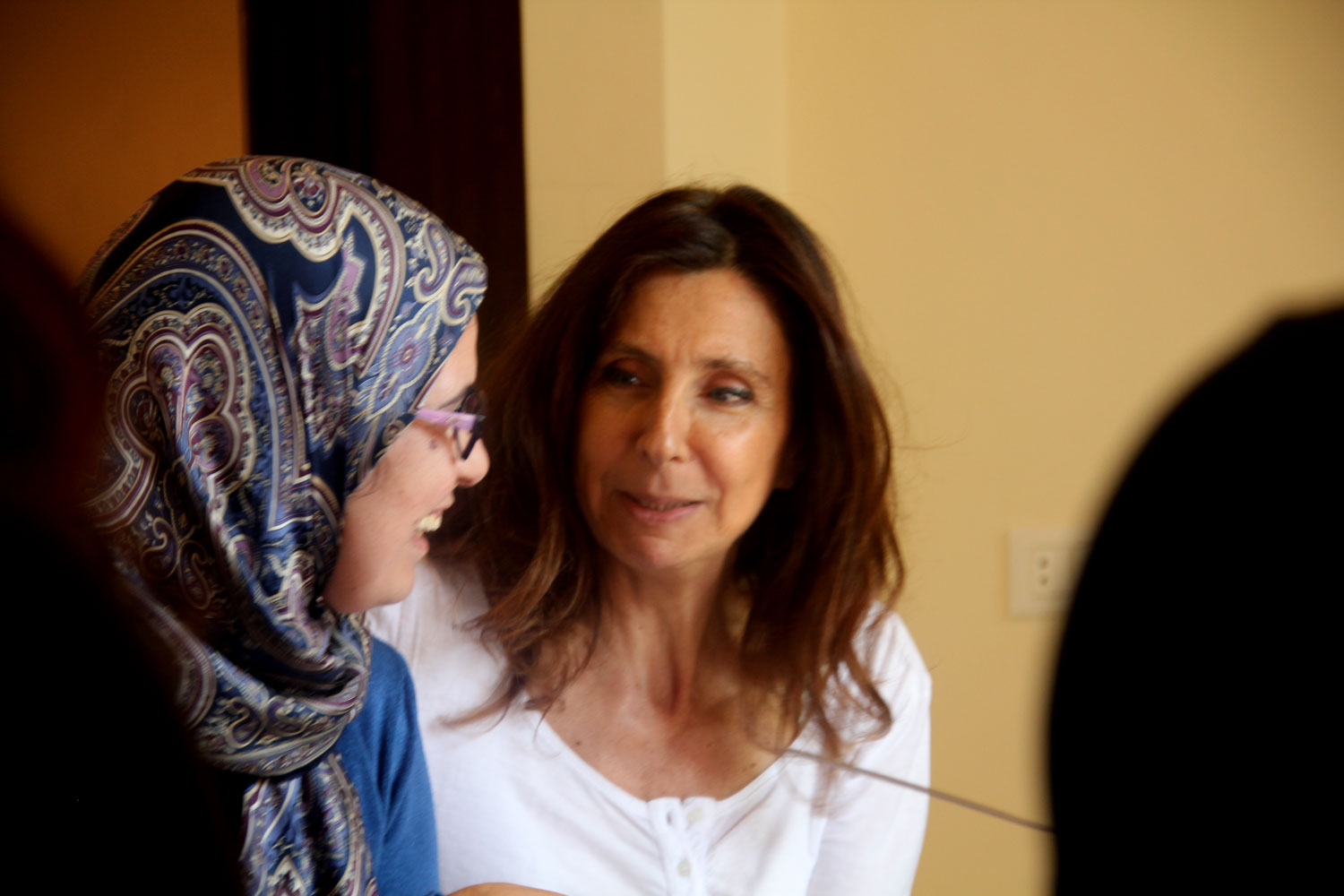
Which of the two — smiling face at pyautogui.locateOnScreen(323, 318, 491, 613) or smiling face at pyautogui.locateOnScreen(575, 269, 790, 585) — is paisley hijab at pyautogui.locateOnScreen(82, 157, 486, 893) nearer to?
smiling face at pyautogui.locateOnScreen(323, 318, 491, 613)

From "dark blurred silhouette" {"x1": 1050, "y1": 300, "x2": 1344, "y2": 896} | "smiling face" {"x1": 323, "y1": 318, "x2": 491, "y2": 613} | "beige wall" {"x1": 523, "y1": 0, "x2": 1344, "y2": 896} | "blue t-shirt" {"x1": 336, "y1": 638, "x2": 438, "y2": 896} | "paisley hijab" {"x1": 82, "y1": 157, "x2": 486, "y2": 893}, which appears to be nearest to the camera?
"dark blurred silhouette" {"x1": 1050, "y1": 300, "x2": 1344, "y2": 896}

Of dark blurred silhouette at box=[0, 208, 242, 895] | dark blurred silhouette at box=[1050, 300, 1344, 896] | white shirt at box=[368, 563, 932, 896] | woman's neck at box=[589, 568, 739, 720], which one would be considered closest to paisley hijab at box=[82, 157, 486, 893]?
white shirt at box=[368, 563, 932, 896]

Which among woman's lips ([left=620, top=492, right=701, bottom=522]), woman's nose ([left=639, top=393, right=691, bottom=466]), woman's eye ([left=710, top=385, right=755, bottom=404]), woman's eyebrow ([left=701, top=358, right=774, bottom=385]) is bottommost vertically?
woman's lips ([left=620, top=492, right=701, bottom=522])

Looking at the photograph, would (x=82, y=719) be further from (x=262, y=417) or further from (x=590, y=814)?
(x=590, y=814)

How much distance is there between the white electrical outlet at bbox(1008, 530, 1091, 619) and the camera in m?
1.92

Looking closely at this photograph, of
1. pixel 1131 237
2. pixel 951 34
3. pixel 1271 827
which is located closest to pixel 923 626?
pixel 1131 237

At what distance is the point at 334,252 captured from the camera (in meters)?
0.95

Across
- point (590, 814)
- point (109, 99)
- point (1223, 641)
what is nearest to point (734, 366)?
point (590, 814)

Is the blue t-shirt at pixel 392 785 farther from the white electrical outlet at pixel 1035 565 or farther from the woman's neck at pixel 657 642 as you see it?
the white electrical outlet at pixel 1035 565

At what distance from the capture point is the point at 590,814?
129cm

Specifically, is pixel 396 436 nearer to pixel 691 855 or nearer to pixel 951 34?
pixel 691 855

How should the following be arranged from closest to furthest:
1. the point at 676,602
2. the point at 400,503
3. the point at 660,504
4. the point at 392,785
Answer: the point at 400,503 < the point at 392,785 < the point at 660,504 < the point at 676,602

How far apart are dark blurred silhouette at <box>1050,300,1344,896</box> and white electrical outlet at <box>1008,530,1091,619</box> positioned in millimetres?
1669

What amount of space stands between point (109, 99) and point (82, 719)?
3246 millimetres
